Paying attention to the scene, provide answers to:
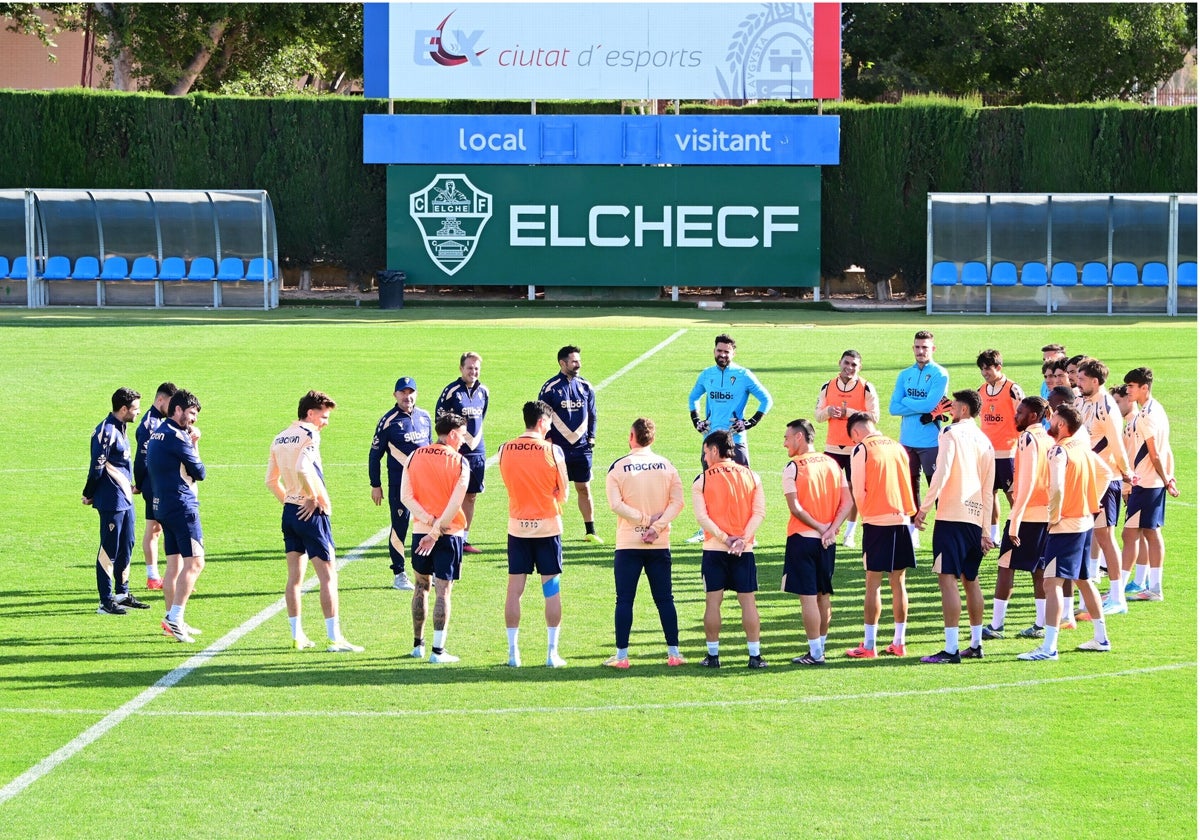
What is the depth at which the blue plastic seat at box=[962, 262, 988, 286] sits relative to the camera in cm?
3853

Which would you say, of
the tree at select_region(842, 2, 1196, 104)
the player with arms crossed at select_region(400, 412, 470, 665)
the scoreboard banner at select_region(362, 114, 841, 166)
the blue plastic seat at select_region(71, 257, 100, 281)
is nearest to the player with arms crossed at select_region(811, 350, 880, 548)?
the player with arms crossed at select_region(400, 412, 470, 665)

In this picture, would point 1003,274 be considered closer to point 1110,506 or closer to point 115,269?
point 115,269

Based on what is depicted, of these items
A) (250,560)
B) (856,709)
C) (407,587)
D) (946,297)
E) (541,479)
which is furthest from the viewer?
(946,297)

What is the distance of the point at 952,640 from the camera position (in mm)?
11547

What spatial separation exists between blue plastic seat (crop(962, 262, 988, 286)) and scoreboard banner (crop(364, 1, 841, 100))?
5747 millimetres

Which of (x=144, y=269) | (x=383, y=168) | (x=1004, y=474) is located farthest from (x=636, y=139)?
(x=1004, y=474)

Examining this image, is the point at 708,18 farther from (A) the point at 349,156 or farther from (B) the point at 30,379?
(B) the point at 30,379

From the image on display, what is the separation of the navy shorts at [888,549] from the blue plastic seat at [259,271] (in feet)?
98.3

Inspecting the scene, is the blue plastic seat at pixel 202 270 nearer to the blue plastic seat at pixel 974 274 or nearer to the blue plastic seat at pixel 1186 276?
the blue plastic seat at pixel 974 274

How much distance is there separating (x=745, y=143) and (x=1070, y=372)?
26398mm

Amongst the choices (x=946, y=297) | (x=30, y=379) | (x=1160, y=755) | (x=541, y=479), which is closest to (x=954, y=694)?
(x=1160, y=755)

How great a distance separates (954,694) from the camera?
10750 millimetres

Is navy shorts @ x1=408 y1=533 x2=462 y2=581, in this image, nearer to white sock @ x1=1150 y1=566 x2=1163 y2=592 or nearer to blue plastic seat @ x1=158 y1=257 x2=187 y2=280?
white sock @ x1=1150 y1=566 x2=1163 y2=592

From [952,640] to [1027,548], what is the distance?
3.64ft
